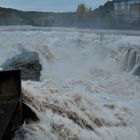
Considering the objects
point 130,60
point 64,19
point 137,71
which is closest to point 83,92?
point 137,71

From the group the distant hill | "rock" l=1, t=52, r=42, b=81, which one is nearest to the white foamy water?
"rock" l=1, t=52, r=42, b=81

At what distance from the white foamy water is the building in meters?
37.0

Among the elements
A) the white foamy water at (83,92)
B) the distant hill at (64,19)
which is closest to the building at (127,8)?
the distant hill at (64,19)

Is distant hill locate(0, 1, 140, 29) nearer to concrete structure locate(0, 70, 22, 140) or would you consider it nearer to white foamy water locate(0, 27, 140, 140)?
white foamy water locate(0, 27, 140, 140)

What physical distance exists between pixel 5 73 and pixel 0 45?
17.1 metres

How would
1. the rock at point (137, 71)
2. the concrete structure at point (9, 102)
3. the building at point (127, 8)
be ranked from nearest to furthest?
the concrete structure at point (9, 102)
the rock at point (137, 71)
the building at point (127, 8)

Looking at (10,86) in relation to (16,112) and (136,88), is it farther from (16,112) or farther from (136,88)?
(136,88)

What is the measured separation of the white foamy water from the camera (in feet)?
31.1

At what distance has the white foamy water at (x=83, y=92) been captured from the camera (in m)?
9.48

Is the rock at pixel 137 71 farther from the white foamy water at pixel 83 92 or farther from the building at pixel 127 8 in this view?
the building at pixel 127 8

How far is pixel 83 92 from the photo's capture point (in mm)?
12930

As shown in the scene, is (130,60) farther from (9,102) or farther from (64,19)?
(64,19)

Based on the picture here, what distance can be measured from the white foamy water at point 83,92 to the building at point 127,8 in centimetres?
3697

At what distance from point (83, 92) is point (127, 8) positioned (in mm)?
59321
